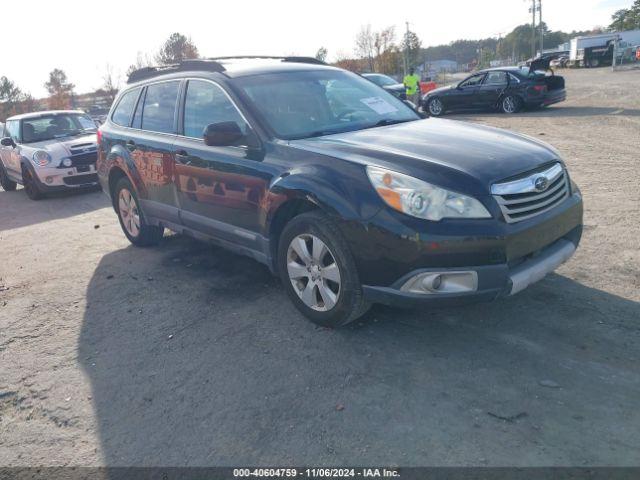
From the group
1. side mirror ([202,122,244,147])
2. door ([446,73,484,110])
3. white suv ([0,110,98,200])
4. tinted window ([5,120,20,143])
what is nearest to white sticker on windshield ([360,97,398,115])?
side mirror ([202,122,244,147])

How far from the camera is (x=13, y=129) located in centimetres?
1182

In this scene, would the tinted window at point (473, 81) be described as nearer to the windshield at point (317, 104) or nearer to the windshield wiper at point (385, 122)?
the windshield at point (317, 104)

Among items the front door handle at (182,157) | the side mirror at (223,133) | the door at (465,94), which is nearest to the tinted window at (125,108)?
the front door handle at (182,157)

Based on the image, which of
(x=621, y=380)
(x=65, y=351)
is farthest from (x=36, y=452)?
(x=621, y=380)

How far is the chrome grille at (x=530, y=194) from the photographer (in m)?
3.40

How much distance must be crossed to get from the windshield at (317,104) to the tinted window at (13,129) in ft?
29.3

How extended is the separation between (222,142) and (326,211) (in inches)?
42.9

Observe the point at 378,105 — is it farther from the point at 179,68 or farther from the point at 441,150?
the point at 179,68

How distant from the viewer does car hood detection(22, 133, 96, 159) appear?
10711mm

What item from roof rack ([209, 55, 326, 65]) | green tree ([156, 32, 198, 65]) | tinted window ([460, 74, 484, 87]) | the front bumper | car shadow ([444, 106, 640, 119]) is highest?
green tree ([156, 32, 198, 65])

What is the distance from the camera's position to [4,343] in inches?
173

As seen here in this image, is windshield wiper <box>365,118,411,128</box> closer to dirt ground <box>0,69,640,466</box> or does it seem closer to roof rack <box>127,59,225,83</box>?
roof rack <box>127,59,225,83</box>

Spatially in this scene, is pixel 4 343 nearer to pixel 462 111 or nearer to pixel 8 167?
pixel 8 167

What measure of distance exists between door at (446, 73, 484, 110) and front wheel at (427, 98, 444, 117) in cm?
41
